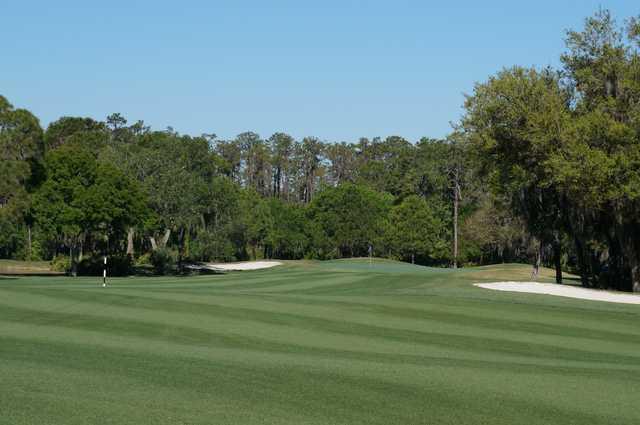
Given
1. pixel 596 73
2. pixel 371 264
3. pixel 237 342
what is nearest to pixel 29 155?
pixel 371 264

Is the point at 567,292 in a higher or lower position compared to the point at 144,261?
lower

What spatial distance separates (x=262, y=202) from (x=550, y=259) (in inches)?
1477

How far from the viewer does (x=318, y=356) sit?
591 inches

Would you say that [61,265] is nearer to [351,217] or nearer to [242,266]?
[242,266]

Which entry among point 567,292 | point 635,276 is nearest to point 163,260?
point 635,276

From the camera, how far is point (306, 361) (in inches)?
553

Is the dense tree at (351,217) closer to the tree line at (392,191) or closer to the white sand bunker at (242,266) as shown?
the tree line at (392,191)

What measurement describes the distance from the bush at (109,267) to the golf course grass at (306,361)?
134ft

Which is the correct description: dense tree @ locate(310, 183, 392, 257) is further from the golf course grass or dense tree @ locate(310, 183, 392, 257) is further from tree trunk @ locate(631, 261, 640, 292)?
the golf course grass

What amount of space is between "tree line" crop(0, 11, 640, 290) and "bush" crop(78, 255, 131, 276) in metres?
0.21

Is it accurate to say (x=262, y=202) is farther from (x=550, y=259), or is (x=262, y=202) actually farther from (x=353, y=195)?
(x=550, y=259)

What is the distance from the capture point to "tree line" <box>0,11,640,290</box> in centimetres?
3628

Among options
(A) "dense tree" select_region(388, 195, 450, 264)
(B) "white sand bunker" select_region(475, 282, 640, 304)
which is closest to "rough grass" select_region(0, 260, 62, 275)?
(A) "dense tree" select_region(388, 195, 450, 264)

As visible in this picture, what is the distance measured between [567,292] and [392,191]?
94.4 m
